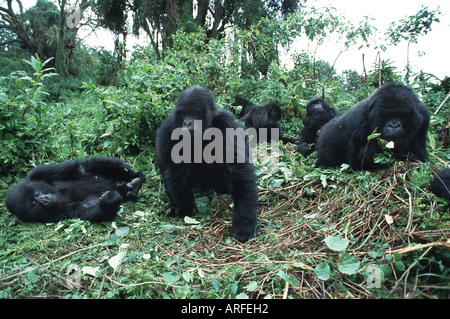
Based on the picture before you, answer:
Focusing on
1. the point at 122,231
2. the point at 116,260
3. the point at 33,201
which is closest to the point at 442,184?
the point at 116,260

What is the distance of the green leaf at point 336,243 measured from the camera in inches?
109

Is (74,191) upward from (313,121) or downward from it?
downward

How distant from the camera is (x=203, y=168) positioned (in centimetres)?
390

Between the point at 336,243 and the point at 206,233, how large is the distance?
4.55 ft

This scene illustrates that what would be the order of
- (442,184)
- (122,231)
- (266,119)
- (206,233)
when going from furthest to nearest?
(266,119)
(206,233)
(122,231)
(442,184)

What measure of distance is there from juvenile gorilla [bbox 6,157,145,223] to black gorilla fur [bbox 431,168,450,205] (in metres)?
3.30

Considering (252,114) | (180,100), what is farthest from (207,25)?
(180,100)

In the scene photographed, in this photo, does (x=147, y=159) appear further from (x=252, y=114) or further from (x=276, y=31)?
(x=276, y=31)

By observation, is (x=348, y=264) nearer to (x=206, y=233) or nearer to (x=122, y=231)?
(x=206, y=233)

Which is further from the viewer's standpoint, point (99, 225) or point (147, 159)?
point (147, 159)

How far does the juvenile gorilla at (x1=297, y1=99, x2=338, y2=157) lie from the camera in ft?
20.0

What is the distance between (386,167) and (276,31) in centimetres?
649

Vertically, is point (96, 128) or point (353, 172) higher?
point (96, 128)

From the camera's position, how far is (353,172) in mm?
4109
